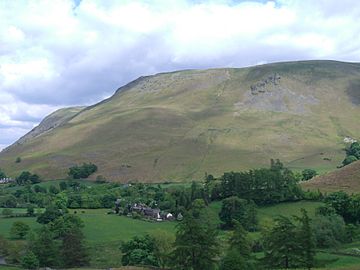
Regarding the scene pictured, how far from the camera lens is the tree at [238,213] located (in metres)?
109

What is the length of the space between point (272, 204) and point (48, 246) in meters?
56.9

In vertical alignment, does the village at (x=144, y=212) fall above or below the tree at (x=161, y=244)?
above

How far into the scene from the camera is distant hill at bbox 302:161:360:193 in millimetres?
128250

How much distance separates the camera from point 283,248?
59.3 meters

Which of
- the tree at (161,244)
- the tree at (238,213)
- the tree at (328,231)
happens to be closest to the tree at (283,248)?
the tree at (328,231)

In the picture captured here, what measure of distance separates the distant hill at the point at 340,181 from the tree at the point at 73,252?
65063mm

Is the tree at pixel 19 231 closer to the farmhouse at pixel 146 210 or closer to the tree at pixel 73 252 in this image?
the tree at pixel 73 252

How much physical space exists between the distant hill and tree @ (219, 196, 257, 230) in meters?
25.0

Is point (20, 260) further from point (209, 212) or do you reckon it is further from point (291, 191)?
point (291, 191)

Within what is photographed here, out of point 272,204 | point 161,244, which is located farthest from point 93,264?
point 272,204

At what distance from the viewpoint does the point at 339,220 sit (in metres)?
89.0

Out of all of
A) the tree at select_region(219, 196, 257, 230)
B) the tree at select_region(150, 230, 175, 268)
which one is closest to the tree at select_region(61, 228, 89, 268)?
the tree at select_region(150, 230, 175, 268)

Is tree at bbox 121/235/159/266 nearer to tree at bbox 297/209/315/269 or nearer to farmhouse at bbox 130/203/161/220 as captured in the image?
tree at bbox 297/209/315/269

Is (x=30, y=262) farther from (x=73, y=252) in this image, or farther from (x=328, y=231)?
(x=328, y=231)
